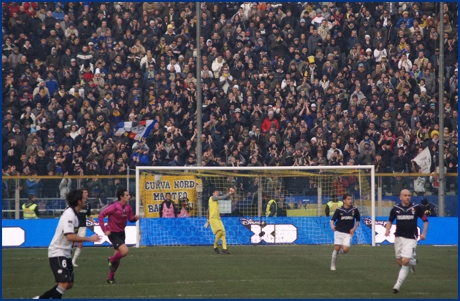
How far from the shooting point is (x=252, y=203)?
28031mm

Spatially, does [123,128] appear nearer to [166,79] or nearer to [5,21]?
[166,79]

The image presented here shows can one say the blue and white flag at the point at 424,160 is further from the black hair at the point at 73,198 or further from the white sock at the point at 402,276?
the black hair at the point at 73,198

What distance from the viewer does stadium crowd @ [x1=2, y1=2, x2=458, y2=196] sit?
30984 mm

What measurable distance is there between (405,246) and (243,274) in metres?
4.07

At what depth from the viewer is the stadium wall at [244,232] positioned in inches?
1080

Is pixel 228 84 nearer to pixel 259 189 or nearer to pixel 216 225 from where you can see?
pixel 259 189

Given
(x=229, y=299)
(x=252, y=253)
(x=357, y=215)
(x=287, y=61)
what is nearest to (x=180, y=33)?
(x=287, y=61)

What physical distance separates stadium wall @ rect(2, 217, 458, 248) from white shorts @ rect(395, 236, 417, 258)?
12121 millimetres

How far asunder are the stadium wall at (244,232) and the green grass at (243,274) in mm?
1933

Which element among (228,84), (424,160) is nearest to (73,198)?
(424,160)

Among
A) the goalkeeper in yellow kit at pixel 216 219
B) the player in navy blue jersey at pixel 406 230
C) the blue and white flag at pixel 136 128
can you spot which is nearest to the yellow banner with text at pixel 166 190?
the goalkeeper in yellow kit at pixel 216 219

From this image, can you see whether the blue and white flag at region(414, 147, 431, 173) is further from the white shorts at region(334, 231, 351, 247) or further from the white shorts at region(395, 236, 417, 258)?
the white shorts at region(395, 236, 417, 258)

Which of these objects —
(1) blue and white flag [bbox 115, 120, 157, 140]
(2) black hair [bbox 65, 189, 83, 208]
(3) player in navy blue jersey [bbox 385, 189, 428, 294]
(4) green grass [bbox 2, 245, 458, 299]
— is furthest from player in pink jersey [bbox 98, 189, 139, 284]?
(1) blue and white flag [bbox 115, 120, 157, 140]

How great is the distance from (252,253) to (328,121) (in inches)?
383
